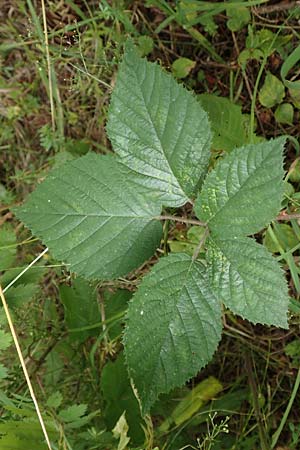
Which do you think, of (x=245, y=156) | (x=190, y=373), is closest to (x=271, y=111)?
(x=245, y=156)

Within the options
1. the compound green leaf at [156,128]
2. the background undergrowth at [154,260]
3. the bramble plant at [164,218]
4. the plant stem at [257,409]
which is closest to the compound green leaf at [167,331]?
the bramble plant at [164,218]

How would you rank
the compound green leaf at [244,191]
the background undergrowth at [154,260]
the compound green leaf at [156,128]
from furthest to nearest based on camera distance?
the background undergrowth at [154,260] < the compound green leaf at [156,128] < the compound green leaf at [244,191]

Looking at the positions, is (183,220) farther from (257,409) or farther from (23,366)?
(257,409)

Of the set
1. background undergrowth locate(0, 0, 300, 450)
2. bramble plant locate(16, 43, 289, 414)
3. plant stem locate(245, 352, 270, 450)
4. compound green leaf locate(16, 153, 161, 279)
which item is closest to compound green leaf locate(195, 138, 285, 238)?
bramble plant locate(16, 43, 289, 414)

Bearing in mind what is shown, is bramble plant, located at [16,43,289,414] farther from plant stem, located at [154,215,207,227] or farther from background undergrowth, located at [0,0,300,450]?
background undergrowth, located at [0,0,300,450]

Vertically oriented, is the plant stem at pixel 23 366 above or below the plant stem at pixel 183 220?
below

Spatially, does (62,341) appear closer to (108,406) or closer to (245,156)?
→ (108,406)

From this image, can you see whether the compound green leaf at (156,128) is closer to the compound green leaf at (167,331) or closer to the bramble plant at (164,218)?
the bramble plant at (164,218)
